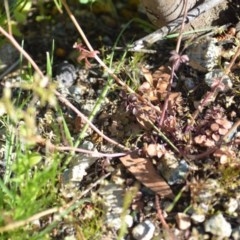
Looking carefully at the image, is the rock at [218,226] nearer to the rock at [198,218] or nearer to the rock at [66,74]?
the rock at [198,218]

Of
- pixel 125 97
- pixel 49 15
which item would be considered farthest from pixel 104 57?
pixel 49 15

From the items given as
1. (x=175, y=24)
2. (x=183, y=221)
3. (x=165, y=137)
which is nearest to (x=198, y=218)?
(x=183, y=221)

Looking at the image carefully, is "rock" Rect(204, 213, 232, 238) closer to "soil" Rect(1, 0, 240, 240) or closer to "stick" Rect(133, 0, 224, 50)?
"soil" Rect(1, 0, 240, 240)

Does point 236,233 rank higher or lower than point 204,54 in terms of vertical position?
lower

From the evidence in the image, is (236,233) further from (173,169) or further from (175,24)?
(175,24)

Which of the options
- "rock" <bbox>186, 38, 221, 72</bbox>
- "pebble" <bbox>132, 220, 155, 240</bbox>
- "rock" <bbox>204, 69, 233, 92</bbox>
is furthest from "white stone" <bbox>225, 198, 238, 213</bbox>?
"rock" <bbox>186, 38, 221, 72</bbox>

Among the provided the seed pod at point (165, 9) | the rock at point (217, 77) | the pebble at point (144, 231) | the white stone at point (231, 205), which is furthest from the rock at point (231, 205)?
the seed pod at point (165, 9)

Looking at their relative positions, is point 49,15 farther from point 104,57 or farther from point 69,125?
point 69,125
